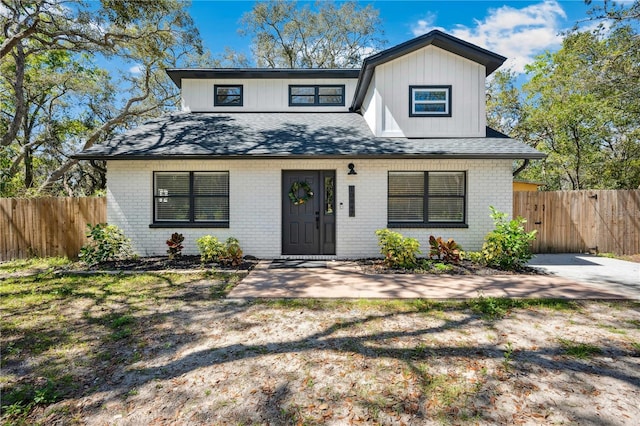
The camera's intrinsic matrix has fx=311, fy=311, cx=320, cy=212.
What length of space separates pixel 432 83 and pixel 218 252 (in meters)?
7.35

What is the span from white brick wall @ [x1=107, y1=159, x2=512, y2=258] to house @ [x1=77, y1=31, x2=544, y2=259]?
3cm

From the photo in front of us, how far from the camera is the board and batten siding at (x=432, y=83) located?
344 inches

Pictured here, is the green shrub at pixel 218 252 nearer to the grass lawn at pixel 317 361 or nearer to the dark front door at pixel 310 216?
the dark front door at pixel 310 216

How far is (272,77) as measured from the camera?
1145 centimetres

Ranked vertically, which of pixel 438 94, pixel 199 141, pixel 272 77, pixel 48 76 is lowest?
pixel 199 141

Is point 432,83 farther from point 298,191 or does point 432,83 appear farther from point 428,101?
point 298,191

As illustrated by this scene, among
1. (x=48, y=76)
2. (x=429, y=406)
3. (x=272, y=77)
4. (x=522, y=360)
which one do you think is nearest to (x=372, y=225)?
(x=522, y=360)

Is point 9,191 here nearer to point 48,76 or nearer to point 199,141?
point 48,76

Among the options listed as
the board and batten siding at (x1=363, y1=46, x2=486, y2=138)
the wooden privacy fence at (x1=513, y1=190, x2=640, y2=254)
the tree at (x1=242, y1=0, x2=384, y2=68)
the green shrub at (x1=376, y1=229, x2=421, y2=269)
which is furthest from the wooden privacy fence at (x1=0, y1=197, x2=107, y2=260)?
the tree at (x1=242, y1=0, x2=384, y2=68)

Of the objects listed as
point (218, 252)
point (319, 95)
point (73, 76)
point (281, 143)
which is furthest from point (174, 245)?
point (73, 76)

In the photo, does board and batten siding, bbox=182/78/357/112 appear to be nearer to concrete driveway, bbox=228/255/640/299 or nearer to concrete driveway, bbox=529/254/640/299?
concrete driveway, bbox=228/255/640/299

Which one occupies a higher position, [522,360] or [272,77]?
[272,77]

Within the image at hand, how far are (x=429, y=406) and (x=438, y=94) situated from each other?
836 centimetres

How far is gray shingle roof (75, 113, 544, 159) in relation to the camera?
7.81 m
